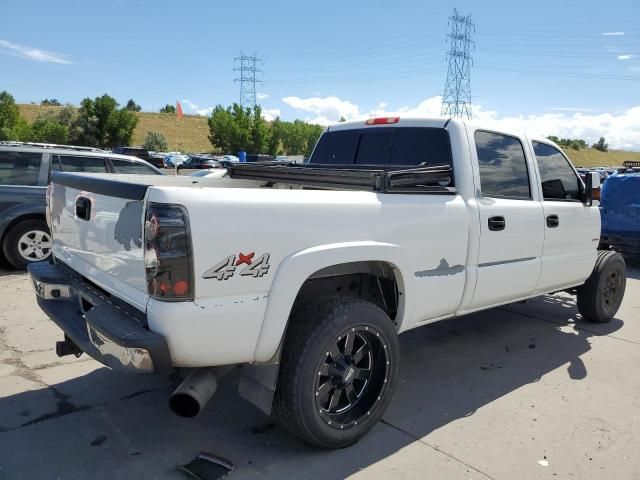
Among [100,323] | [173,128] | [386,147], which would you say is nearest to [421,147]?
[386,147]

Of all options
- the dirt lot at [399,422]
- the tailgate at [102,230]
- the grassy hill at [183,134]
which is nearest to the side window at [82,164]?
the dirt lot at [399,422]

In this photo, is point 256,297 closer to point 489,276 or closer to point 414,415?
point 414,415

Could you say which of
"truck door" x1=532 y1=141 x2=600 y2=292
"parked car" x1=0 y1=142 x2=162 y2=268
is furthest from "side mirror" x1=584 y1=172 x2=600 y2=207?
"parked car" x1=0 y1=142 x2=162 y2=268

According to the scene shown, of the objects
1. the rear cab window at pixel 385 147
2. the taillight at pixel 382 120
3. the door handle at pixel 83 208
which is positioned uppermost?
the taillight at pixel 382 120

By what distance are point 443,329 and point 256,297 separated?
338cm

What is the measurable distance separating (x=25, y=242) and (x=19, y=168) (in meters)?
1.04

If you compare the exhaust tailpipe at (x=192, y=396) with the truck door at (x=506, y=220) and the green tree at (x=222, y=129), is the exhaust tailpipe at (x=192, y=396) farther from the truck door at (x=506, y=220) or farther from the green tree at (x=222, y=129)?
the green tree at (x=222, y=129)

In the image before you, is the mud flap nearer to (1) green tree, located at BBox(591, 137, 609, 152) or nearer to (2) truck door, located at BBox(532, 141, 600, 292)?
(2) truck door, located at BBox(532, 141, 600, 292)

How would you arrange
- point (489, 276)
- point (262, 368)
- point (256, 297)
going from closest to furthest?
point (256, 297)
point (262, 368)
point (489, 276)

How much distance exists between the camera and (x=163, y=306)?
2.38 meters

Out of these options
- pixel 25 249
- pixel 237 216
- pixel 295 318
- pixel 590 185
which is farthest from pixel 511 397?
pixel 25 249

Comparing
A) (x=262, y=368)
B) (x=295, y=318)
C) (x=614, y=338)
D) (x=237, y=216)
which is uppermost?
(x=237, y=216)

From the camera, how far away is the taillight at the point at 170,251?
2.34m

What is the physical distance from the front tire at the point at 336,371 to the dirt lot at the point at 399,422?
7.9 inches
